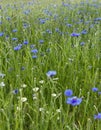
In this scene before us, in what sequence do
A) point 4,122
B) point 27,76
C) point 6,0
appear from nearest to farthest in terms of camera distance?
point 4,122, point 27,76, point 6,0

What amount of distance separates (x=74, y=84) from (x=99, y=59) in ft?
1.69

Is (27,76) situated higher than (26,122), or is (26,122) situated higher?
(27,76)

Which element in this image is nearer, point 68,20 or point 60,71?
point 60,71

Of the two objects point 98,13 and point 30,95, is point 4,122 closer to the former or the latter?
point 30,95

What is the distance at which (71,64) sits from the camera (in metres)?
2.30

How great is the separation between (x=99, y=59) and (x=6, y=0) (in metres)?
8.09

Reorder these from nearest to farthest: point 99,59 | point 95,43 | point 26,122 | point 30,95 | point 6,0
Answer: point 26,122 < point 30,95 < point 99,59 < point 95,43 < point 6,0

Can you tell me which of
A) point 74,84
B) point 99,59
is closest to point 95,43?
point 99,59

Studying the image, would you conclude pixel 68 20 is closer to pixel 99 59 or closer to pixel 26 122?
pixel 99 59

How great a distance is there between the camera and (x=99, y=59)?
2.56 meters

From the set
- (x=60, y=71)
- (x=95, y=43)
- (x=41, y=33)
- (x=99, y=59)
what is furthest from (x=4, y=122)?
(x=41, y=33)

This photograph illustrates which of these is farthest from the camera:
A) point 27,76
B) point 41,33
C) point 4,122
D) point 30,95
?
point 41,33

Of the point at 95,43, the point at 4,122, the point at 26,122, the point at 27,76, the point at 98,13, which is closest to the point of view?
the point at 4,122

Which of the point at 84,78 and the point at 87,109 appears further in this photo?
the point at 84,78
